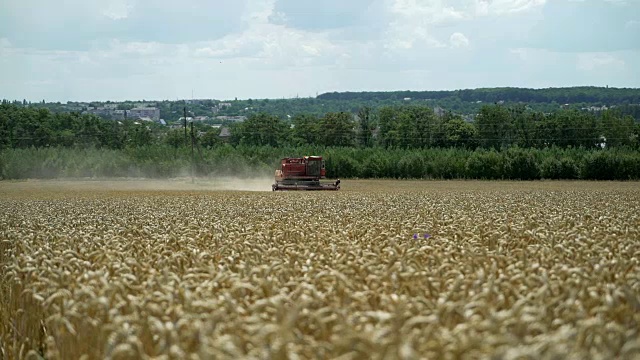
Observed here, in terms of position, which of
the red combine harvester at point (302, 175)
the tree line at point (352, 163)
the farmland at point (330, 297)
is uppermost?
the farmland at point (330, 297)

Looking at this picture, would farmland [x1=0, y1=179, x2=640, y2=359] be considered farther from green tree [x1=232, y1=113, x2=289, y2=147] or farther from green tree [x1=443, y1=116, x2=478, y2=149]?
green tree [x1=232, y1=113, x2=289, y2=147]

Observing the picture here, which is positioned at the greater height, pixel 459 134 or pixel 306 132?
pixel 306 132

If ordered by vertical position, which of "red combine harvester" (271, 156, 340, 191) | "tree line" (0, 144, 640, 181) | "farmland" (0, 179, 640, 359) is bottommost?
"tree line" (0, 144, 640, 181)

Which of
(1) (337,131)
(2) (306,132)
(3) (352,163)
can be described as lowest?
(3) (352,163)

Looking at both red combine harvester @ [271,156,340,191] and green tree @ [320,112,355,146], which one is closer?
red combine harvester @ [271,156,340,191]

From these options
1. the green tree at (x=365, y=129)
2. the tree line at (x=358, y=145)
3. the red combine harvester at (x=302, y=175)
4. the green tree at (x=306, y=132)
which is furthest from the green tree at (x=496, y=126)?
the red combine harvester at (x=302, y=175)

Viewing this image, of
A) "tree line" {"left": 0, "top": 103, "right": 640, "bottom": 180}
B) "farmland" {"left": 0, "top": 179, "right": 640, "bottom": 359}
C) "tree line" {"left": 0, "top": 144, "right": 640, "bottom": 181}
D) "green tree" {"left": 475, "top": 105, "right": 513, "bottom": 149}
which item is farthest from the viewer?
"green tree" {"left": 475, "top": 105, "right": 513, "bottom": 149}

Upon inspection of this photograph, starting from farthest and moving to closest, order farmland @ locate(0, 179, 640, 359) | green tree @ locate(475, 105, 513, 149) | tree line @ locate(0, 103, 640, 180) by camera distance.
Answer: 1. green tree @ locate(475, 105, 513, 149)
2. tree line @ locate(0, 103, 640, 180)
3. farmland @ locate(0, 179, 640, 359)

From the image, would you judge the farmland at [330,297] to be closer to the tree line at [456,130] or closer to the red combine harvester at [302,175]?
the red combine harvester at [302,175]

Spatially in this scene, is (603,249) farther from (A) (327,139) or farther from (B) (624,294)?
(A) (327,139)

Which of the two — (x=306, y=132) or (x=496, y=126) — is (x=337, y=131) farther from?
(x=496, y=126)

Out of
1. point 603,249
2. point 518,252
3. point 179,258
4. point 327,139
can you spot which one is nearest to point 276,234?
point 179,258

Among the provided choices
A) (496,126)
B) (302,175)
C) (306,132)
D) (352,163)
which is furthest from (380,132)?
(302,175)

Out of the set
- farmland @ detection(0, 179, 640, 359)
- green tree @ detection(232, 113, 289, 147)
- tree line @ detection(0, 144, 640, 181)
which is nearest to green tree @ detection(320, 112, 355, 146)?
green tree @ detection(232, 113, 289, 147)
